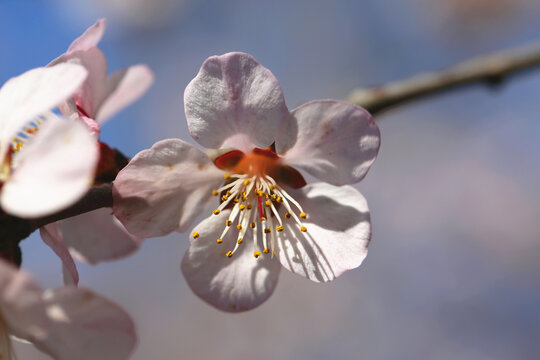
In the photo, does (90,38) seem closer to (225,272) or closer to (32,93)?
(32,93)

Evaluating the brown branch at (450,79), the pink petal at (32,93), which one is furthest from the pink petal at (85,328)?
the brown branch at (450,79)

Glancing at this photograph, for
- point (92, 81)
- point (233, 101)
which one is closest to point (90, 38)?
point (92, 81)

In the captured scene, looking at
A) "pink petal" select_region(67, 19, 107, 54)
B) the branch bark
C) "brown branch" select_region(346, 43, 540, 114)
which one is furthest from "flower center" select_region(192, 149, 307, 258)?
"brown branch" select_region(346, 43, 540, 114)

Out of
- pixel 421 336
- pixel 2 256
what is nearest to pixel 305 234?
pixel 2 256

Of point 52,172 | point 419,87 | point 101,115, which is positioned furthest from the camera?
point 419,87

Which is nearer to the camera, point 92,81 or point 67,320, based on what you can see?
point 67,320

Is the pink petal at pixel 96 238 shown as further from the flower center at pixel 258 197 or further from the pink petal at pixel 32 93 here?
the pink petal at pixel 32 93

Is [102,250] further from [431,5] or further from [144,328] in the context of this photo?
[431,5]
